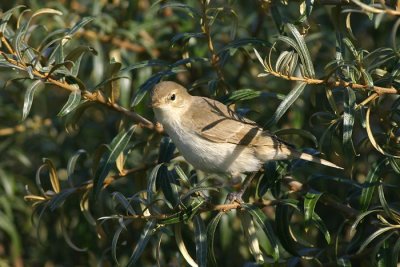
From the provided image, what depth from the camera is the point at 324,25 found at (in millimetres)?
5570

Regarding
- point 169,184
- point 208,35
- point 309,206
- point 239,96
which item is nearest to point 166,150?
point 169,184

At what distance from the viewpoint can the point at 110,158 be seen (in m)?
3.72

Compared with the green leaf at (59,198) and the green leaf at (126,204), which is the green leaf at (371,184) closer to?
the green leaf at (126,204)

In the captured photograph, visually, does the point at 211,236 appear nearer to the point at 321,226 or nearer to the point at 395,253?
the point at 321,226

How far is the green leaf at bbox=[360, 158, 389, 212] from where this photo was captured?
3410 mm

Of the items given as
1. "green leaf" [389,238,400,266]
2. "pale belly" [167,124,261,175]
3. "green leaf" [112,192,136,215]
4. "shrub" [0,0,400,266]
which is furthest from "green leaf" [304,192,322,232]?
"green leaf" [112,192,136,215]

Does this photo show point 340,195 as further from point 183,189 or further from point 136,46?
point 136,46

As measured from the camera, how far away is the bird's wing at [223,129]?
414 cm

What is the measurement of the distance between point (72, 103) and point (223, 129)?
1213 mm

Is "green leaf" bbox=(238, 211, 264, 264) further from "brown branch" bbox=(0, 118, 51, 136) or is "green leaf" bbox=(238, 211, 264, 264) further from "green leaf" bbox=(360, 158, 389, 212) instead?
"brown branch" bbox=(0, 118, 51, 136)

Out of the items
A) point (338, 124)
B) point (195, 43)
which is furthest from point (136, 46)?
point (338, 124)

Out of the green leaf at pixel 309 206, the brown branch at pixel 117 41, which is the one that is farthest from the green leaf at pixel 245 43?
the brown branch at pixel 117 41

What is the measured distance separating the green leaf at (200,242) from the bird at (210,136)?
68 centimetres

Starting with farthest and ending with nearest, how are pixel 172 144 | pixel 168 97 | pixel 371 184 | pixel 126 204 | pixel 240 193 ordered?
pixel 168 97, pixel 172 144, pixel 240 193, pixel 371 184, pixel 126 204
